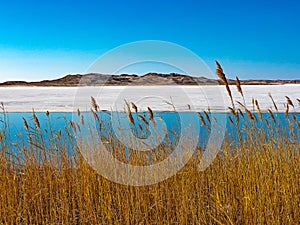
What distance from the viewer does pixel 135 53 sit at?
327 centimetres

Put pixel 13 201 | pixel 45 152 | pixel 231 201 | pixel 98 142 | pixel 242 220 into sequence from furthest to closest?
pixel 98 142 → pixel 45 152 → pixel 13 201 → pixel 231 201 → pixel 242 220

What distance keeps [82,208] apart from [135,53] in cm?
139

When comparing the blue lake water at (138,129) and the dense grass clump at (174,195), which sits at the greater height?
the blue lake water at (138,129)

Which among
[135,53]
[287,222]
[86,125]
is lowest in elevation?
[287,222]

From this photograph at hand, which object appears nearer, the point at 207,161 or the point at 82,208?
the point at 82,208

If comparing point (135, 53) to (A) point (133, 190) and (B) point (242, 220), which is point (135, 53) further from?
(B) point (242, 220)

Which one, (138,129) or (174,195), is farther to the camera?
(138,129)

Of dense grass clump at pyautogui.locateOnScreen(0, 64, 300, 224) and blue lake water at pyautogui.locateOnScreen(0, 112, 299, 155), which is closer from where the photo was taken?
dense grass clump at pyautogui.locateOnScreen(0, 64, 300, 224)

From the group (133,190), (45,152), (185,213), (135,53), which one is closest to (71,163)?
(45,152)

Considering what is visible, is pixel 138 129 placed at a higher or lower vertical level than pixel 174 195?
higher

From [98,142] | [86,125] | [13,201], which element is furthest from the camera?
[86,125]

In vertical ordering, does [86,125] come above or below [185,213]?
above

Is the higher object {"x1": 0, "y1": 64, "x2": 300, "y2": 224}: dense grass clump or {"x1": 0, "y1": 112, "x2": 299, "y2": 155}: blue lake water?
{"x1": 0, "y1": 112, "x2": 299, "y2": 155}: blue lake water

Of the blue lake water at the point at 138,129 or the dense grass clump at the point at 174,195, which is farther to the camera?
the blue lake water at the point at 138,129
